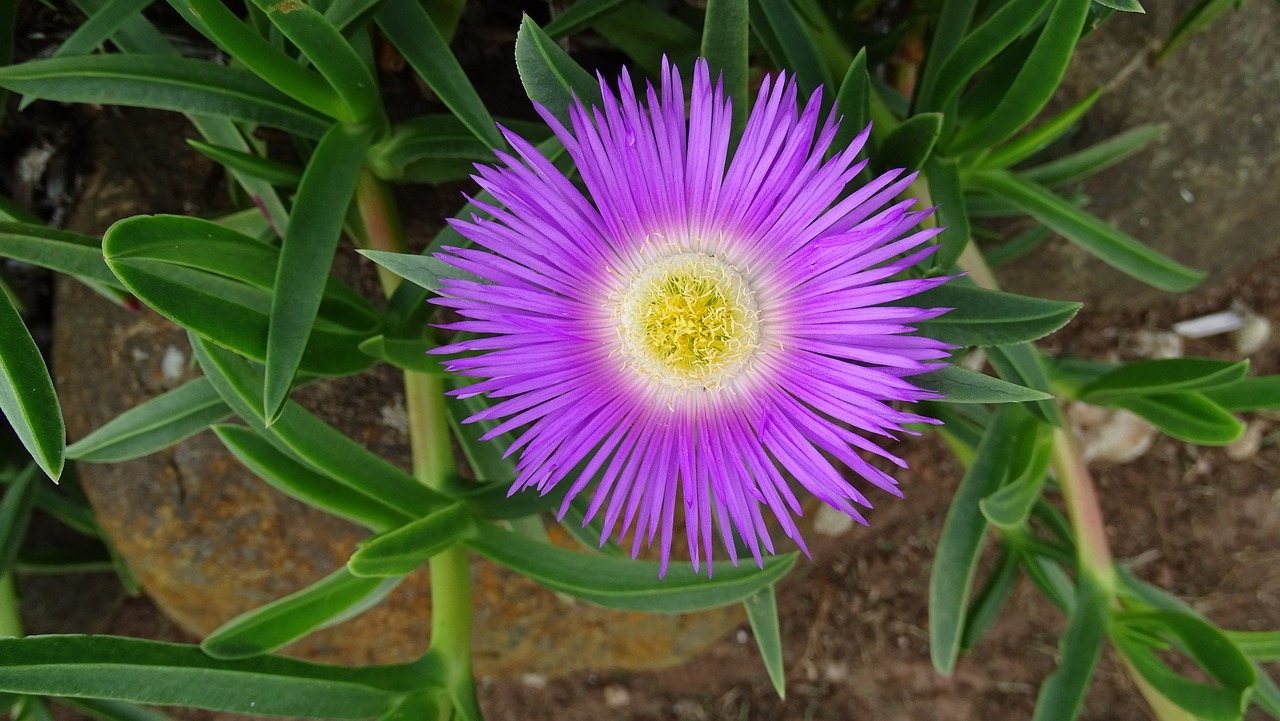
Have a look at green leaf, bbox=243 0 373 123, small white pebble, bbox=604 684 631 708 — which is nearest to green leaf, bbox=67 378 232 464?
green leaf, bbox=243 0 373 123

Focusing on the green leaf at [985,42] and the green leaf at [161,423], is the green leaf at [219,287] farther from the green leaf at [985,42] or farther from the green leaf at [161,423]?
the green leaf at [985,42]

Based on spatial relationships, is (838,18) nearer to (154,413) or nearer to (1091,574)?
(1091,574)

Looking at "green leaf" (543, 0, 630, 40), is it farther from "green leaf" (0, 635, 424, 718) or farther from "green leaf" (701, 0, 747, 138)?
"green leaf" (0, 635, 424, 718)

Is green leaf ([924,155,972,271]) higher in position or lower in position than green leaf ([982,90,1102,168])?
lower

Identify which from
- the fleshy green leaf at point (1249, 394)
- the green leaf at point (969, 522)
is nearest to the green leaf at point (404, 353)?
the green leaf at point (969, 522)

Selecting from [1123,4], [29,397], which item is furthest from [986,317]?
[29,397]

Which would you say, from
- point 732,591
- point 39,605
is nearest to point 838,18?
point 732,591
